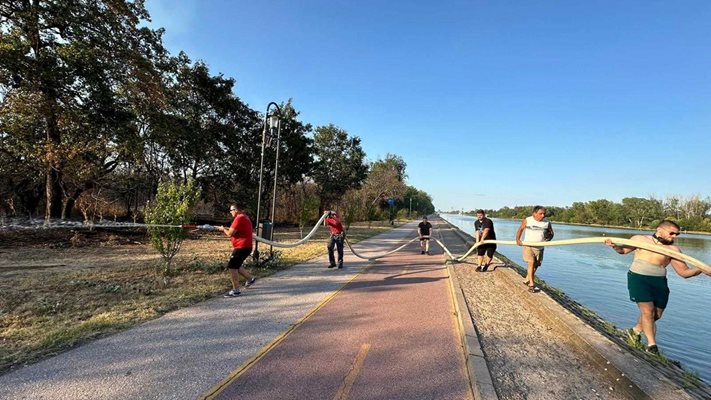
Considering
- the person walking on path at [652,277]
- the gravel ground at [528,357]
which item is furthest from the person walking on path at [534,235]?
the person walking on path at [652,277]

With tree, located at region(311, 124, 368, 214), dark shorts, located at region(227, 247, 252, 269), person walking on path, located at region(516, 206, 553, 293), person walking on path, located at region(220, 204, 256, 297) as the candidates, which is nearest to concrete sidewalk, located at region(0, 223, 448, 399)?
person walking on path, located at region(220, 204, 256, 297)

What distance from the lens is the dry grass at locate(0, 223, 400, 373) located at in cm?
442

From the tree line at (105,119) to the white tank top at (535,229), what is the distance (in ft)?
24.0

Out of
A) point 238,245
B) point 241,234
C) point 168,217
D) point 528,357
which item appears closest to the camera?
point 528,357

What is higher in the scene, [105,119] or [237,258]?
[105,119]

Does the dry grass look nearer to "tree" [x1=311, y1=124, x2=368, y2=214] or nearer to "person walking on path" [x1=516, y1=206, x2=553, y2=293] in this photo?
"person walking on path" [x1=516, y1=206, x2=553, y2=293]

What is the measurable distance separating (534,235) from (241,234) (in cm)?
662

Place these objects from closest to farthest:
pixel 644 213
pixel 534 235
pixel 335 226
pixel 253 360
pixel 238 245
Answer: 1. pixel 253 360
2. pixel 238 245
3. pixel 534 235
4. pixel 335 226
5. pixel 644 213

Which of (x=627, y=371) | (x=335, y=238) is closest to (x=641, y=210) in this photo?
(x=335, y=238)

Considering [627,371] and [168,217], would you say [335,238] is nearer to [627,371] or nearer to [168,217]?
[168,217]

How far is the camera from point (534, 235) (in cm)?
795

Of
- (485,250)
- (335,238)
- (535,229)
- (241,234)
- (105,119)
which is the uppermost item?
(105,119)

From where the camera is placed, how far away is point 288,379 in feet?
11.3

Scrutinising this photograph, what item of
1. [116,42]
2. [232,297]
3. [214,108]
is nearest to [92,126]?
[116,42]
